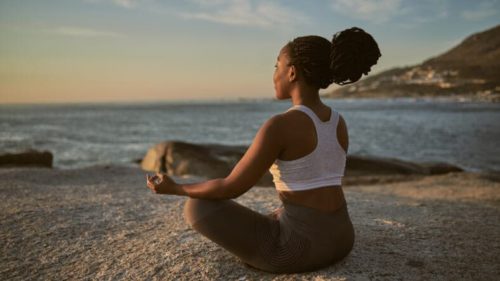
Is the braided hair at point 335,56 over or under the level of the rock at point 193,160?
over

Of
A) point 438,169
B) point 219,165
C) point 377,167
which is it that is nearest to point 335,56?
point 219,165

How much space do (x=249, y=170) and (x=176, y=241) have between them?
6.13 ft

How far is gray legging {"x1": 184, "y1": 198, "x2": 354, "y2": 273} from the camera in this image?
296 cm

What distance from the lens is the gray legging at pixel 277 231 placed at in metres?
2.96

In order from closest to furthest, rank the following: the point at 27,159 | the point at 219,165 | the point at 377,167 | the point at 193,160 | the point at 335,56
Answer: the point at 335,56 < the point at 219,165 < the point at 193,160 < the point at 27,159 < the point at 377,167

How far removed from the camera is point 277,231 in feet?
10.0

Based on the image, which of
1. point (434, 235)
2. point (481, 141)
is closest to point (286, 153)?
point (434, 235)

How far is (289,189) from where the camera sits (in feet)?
9.59

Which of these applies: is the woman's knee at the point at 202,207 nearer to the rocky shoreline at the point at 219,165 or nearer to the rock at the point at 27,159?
the rocky shoreline at the point at 219,165

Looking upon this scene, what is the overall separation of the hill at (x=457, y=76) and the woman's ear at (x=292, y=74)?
4355 inches

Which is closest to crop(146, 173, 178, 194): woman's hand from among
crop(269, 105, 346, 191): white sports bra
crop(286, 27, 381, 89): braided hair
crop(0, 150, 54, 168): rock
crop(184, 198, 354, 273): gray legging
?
crop(184, 198, 354, 273): gray legging

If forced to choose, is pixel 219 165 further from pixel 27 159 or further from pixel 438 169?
pixel 438 169

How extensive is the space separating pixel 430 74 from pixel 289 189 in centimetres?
15381

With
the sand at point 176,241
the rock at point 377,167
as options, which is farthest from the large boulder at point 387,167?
the sand at point 176,241
